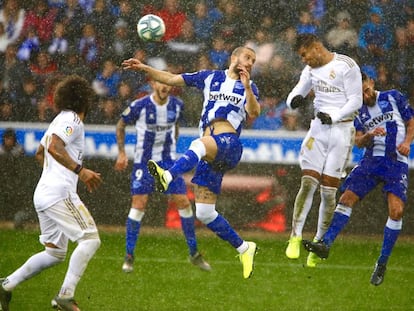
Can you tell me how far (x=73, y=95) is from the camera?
28.5 ft

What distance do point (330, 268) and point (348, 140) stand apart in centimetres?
237

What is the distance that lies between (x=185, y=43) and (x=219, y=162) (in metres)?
5.41

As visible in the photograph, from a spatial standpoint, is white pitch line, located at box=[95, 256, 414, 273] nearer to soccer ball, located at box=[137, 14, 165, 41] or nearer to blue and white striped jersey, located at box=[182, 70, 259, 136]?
blue and white striped jersey, located at box=[182, 70, 259, 136]

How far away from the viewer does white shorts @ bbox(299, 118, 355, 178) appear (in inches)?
427

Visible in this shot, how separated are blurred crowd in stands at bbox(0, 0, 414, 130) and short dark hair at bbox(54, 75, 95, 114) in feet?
20.5

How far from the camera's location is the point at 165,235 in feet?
48.6

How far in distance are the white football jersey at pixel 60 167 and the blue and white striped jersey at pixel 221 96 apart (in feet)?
7.16

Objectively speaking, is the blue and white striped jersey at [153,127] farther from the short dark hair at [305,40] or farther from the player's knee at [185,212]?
the short dark hair at [305,40]

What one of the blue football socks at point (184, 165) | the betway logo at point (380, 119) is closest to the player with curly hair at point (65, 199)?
the blue football socks at point (184, 165)

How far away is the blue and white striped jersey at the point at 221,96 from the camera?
416 inches

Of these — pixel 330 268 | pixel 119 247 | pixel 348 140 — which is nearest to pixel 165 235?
pixel 119 247

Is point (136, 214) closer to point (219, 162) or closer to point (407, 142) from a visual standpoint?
point (219, 162)

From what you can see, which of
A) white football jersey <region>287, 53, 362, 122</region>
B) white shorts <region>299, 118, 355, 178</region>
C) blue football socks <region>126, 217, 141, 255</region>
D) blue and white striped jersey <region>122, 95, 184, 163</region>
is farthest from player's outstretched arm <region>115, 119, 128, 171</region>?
white football jersey <region>287, 53, 362, 122</region>

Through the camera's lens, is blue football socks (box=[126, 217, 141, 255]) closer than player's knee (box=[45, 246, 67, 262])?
No
